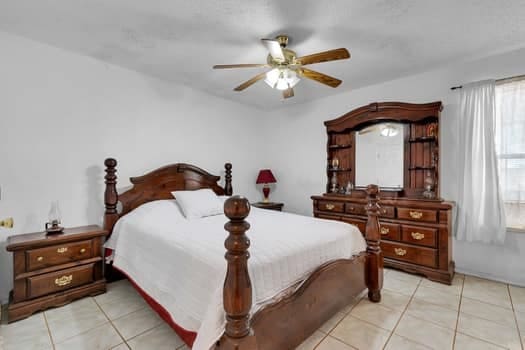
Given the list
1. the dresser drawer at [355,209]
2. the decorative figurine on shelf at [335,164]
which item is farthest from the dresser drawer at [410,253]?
the decorative figurine on shelf at [335,164]

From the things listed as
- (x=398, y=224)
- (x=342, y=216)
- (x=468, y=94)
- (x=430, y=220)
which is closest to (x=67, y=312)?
(x=342, y=216)

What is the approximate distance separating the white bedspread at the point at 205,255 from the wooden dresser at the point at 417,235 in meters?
0.91

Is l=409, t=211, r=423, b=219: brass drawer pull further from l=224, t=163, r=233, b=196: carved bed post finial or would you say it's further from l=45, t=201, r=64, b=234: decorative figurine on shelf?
l=45, t=201, r=64, b=234: decorative figurine on shelf

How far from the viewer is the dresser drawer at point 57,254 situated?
2035 mm

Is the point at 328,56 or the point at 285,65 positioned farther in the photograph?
the point at 285,65

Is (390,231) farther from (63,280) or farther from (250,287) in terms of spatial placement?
(63,280)

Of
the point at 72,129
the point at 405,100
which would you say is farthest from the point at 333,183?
the point at 72,129

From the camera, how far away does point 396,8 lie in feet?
6.04

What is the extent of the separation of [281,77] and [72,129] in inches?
86.6

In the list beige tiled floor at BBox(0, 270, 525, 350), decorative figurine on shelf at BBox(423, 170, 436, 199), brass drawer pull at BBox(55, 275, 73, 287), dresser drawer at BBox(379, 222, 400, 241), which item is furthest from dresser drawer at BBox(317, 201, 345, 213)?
brass drawer pull at BBox(55, 275, 73, 287)

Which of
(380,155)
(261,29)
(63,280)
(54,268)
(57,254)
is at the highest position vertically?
(261,29)

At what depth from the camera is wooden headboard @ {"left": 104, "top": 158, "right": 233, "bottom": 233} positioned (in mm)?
2621

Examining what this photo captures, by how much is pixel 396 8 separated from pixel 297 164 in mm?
2740

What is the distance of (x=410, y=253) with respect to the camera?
2.83 meters
